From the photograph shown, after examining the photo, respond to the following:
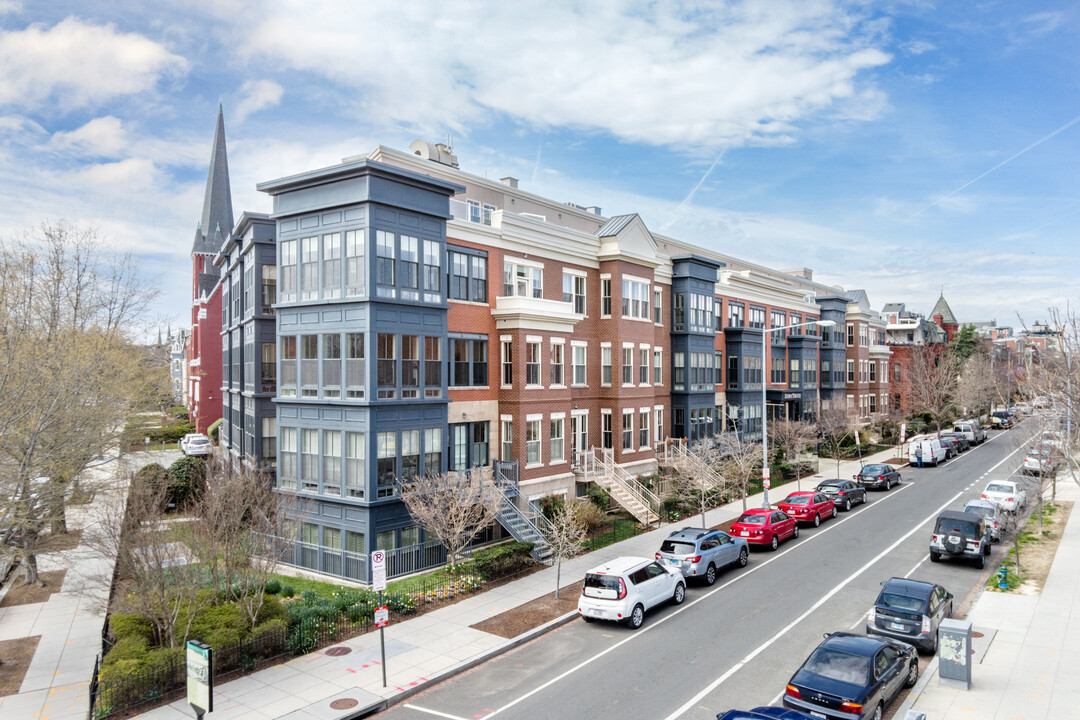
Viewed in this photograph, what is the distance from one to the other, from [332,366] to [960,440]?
54717 millimetres

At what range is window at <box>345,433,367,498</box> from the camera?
23.2 meters

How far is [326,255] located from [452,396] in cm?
751

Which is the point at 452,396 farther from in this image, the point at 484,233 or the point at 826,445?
the point at 826,445

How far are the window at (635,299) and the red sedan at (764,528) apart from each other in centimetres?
1288

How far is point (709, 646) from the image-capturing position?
55.8 ft

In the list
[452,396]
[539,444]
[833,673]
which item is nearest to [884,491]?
[539,444]

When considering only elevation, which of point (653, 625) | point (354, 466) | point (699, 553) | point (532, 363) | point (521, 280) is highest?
point (521, 280)

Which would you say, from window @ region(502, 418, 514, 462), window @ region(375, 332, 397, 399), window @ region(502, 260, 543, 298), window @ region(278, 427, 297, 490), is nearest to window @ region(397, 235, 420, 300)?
window @ region(375, 332, 397, 399)

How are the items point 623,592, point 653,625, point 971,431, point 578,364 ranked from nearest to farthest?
1. point 623,592
2. point 653,625
3. point 578,364
4. point 971,431

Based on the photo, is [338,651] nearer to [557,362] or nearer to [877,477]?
[557,362]

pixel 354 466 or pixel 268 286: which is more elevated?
pixel 268 286

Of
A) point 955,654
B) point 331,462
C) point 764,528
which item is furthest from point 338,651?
point 764,528

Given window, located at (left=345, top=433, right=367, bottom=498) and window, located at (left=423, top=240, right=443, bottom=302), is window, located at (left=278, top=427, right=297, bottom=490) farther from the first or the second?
window, located at (left=423, top=240, right=443, bottom=302)

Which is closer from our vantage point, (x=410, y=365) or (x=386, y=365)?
(x=386, y=365)
